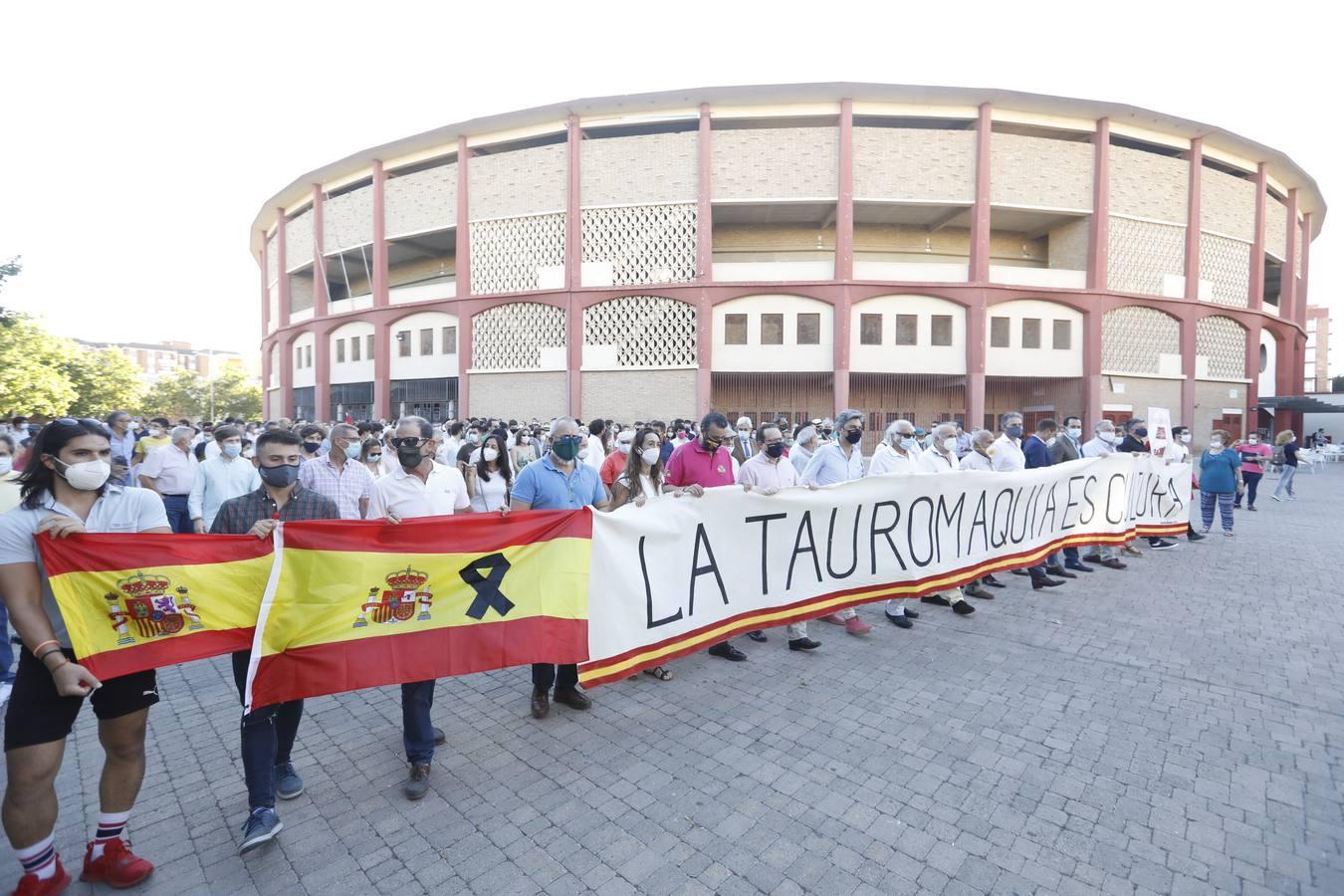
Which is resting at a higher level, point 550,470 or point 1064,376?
point 1064,376

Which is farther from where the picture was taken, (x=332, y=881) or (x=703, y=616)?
→ (x=703, y=616)

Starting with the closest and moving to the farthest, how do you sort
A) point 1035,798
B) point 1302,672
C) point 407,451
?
point 1035,798 → point 407,451 → point 1302,672

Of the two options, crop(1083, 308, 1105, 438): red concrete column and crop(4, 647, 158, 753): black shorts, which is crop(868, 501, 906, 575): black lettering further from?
crop(1083, 308, 1105, 438): red concrete column

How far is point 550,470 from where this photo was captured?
426 cm

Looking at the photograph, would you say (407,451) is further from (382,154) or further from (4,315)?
(382,154)

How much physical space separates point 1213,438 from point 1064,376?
15.9 metres

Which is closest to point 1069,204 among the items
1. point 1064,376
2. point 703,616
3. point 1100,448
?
point 1064,376

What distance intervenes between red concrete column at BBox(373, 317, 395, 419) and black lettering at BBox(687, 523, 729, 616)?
2667 cm

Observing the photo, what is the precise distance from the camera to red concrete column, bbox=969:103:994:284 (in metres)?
22.7

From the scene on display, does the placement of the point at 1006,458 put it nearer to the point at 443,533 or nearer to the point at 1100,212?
the point at 443,533

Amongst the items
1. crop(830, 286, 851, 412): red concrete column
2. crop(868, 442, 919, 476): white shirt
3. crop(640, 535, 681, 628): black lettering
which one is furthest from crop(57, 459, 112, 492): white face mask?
crop(830, 286, 851, 412): red concrete column

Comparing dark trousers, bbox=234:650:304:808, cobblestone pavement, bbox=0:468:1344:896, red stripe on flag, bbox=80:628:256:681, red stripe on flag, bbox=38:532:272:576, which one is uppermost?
red stripe on flag, bbox=38:532:272:576

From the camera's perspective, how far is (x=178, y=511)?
7148 millimetres

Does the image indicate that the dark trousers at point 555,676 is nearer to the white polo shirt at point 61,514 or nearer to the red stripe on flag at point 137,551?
the red stripe on flag at point 137,551
